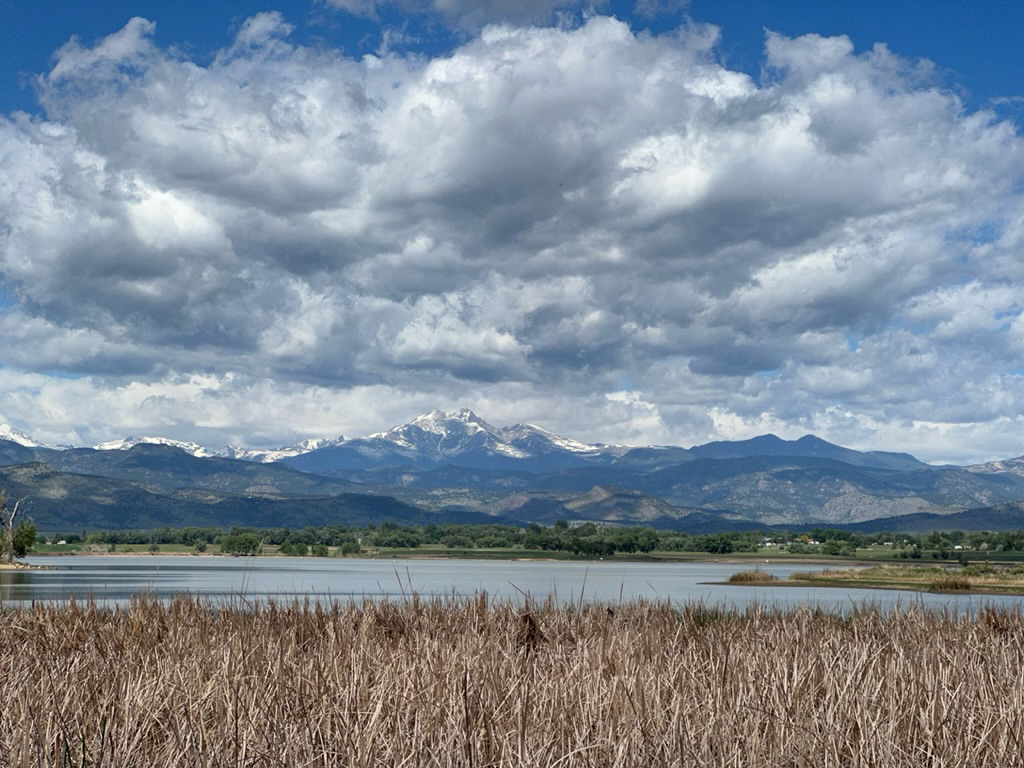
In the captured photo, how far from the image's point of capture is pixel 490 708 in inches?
385

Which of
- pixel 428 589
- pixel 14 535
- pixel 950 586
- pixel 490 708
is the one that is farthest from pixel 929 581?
pixel 14 535

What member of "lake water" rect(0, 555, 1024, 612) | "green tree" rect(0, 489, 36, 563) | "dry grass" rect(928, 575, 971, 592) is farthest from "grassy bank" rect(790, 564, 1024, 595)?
"green tree" rect(0, 489, 36, 563)

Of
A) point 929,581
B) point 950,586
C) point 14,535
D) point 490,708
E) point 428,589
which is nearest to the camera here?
point 490,708

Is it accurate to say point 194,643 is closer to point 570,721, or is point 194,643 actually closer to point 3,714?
point 3,714

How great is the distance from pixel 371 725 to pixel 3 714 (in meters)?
3.70

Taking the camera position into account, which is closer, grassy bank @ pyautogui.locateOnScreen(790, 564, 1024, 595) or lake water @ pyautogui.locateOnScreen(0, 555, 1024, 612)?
lake water @ pyautogui.locateOnScreen(0, 555, 1024, 612)

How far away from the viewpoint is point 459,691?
9.91 m

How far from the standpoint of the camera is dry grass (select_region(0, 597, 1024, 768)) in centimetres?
845

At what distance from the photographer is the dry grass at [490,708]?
333 inches

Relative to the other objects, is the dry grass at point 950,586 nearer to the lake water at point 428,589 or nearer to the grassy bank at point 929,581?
the grassy bank at point 929,581

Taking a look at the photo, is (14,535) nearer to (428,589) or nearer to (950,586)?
(428,589)

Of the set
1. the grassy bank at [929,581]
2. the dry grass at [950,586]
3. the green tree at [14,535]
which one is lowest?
the grassy bank at [929,581]

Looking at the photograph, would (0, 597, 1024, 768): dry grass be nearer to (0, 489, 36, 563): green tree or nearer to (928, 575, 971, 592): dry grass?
(928, 575, 971, 592): dry grass

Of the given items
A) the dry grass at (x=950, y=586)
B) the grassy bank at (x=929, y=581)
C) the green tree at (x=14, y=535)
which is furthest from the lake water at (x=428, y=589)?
the green tree at (x=14, y=535)
